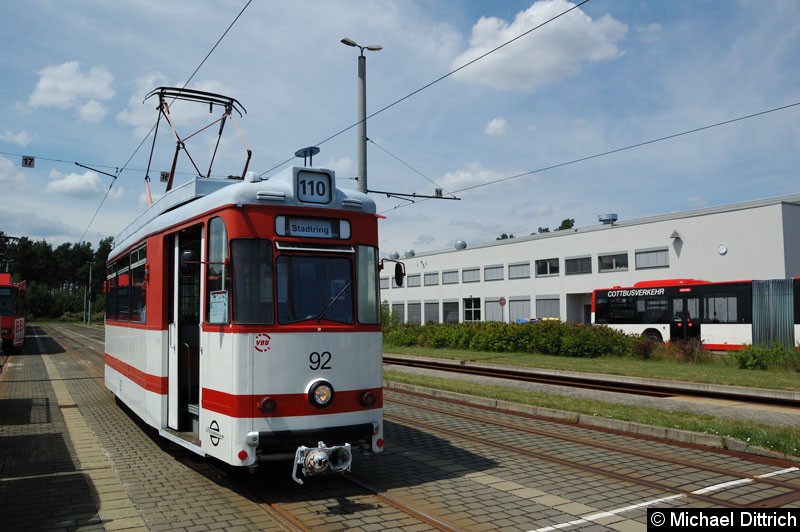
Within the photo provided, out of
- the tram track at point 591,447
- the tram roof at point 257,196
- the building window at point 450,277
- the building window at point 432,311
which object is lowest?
the tram track at point 591,447

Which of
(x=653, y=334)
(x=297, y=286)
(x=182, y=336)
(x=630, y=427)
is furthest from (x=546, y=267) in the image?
(x=297, y=286)

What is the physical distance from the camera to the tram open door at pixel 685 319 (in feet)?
91.6

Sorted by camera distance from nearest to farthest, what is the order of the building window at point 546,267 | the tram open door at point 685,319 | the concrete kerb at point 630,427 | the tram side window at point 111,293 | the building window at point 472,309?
the concrete kerb at point 630,427 < the tram side window at point 111,293 < the tram open door at point 685,319 < the building window at point 546,267 < the building window at point 472,309

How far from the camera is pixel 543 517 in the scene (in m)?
5.90

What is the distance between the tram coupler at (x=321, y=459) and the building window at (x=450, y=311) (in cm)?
5232

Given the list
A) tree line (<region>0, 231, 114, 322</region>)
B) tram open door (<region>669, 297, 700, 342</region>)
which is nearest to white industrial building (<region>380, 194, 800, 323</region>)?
tram open door (<region>669, 297, 700, 342</region>)

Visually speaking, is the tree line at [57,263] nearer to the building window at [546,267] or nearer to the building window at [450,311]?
the building window at [450,311]

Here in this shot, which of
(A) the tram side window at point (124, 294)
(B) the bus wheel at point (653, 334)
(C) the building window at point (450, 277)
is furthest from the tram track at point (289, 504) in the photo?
(C) the building window at point (450, 277)

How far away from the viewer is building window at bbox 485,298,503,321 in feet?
175

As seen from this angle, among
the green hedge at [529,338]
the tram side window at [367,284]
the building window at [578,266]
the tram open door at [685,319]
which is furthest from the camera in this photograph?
the building window at [578,266]

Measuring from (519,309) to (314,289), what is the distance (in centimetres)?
4604

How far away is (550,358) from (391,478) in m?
19.0

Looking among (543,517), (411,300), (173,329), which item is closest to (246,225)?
(173,329)

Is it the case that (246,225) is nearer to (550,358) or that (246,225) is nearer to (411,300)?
(550,358)
